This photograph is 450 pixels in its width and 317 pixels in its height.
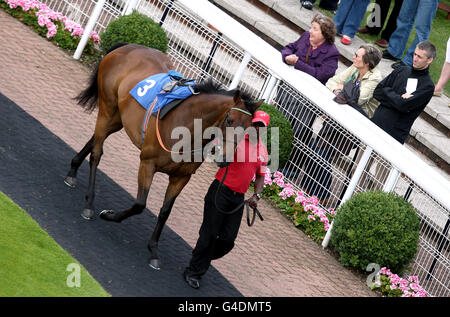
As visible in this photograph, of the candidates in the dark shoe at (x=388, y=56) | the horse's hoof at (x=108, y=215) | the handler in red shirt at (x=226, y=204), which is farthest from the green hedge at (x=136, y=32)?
the handler in red shirt at (x=226, y=204)

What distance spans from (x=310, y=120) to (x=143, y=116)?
3.29 metres

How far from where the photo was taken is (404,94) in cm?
1014

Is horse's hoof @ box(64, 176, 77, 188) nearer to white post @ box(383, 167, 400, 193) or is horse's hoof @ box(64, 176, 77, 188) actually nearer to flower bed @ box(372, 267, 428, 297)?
flower bed @ box(372, 267, 428, 297)

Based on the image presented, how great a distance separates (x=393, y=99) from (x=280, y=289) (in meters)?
3.20

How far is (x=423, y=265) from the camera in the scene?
31.7ft

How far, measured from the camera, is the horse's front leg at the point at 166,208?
303 inches

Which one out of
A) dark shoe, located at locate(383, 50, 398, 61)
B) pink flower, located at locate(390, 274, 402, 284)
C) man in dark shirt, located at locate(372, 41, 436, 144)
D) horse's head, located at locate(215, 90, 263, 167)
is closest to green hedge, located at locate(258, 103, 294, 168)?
man in dark shirt, located at locate(372, 41, 436, 144)

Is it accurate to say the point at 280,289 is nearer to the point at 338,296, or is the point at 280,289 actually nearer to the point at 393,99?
the point at 338,296

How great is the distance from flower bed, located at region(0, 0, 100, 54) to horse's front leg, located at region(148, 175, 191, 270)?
211 inches

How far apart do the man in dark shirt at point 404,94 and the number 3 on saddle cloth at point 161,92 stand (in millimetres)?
3481

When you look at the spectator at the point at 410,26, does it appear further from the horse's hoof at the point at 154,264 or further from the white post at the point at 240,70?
the horse's hoof at the point at 154,264

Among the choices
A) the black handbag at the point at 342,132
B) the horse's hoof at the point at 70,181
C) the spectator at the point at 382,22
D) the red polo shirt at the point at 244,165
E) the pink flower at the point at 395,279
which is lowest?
the horse's hoof at the point at 70,181

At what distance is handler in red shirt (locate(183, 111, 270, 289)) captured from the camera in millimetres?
7324

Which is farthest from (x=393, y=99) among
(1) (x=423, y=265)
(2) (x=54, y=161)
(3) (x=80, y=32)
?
(3) (x=80, y=32)
